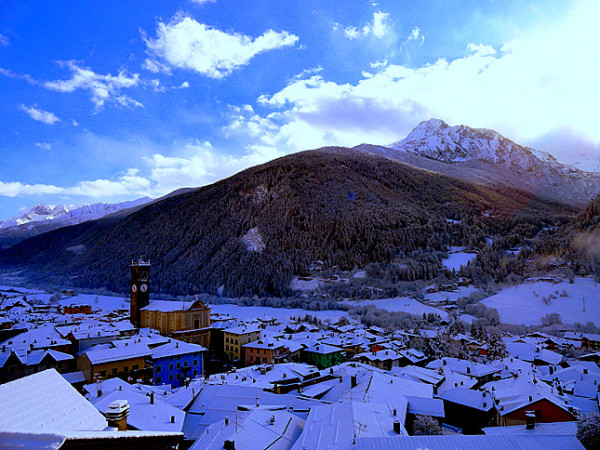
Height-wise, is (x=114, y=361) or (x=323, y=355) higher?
(x=114, y=361)

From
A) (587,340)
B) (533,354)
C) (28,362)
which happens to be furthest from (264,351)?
(587,340)

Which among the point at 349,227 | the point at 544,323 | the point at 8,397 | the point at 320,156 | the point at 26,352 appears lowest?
the point at 544,323

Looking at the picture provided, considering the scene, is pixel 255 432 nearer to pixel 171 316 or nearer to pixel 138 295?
pixel 171 316

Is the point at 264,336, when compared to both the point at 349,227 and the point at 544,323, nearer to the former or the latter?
the point at 544,323

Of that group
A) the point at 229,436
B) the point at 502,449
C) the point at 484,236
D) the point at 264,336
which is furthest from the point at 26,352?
the point at 484,236

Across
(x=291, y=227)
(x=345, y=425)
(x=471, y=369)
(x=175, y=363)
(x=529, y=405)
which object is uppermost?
(x=291, y=227)

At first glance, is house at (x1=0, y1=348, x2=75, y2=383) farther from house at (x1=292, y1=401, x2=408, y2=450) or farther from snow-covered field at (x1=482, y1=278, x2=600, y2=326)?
snow-covered field at (x1=482, y1=278, x2=600, y2=326)

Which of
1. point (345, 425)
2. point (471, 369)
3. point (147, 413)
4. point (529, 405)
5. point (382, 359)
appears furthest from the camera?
point (382, 359)
